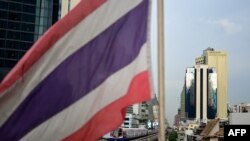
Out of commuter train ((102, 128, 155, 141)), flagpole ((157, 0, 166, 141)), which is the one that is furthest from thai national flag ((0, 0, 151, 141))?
commuter train ((102, 128, 155, 141))

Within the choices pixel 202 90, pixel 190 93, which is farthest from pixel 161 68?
pixel 190 93

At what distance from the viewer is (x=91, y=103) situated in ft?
16.9

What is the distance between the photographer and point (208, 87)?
18512 cm

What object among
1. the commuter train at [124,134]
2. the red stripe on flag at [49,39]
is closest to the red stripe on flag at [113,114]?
the red stripe on flag at [49,39]

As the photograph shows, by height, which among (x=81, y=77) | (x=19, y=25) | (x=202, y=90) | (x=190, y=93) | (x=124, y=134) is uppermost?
(x=19, y=25)

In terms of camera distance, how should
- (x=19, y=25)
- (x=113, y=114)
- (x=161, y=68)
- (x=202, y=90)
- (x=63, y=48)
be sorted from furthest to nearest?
(x=202, y=90) → (x=19, y=25) → (x=63, y=48) → (x=113, y=114) → (x=161, y=68)

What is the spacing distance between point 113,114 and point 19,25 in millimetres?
73841

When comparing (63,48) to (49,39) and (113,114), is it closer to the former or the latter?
(49,39)

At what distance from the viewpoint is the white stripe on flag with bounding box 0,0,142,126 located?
505cm

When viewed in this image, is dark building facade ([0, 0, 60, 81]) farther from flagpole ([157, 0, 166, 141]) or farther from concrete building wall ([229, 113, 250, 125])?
flagpole ([157, 0, 166, 141])

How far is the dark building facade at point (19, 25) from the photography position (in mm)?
73438

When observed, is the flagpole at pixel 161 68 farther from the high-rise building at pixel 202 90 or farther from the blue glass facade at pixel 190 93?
the blue glass facade at pixel 190 93

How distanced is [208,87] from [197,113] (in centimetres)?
1012

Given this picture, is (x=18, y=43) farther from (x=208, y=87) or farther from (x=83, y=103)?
(x=208, y=87)
